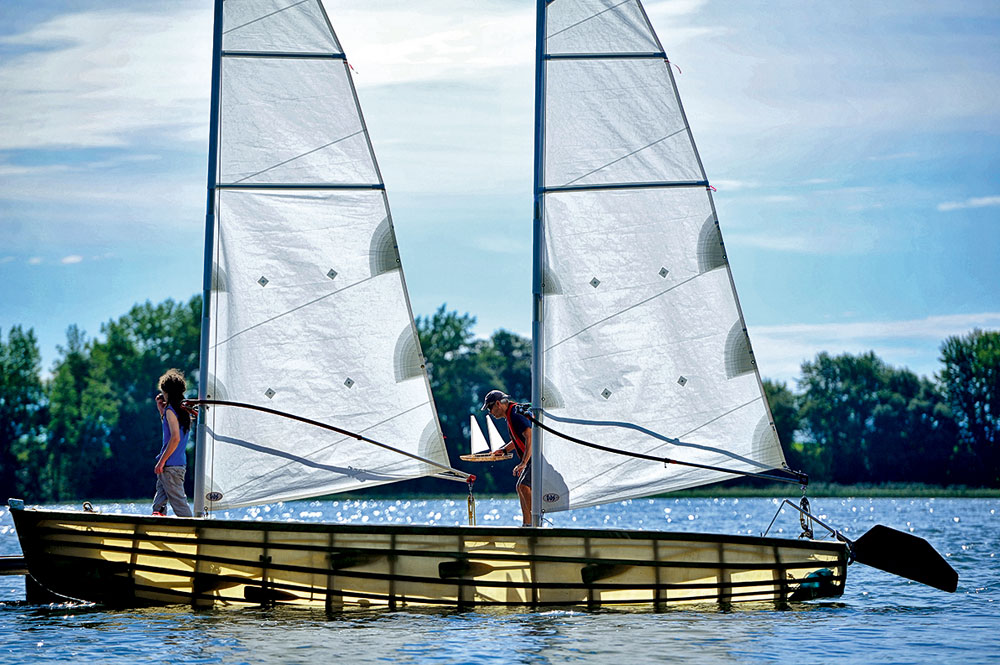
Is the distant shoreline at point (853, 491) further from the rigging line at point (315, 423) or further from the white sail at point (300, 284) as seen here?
the white sail at point (300, 284)

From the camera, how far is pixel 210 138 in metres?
15.1

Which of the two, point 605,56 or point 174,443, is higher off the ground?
point 605,56

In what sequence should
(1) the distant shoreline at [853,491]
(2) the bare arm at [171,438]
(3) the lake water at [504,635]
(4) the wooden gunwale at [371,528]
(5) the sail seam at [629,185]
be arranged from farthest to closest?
(1) the distant shoreline at [853,491] → (5) the sail seam at [629,185] → (2) the bare arm at [171,438] → (4) the wooden gunwale at [371,528] → (3) the lake water at [504,635]

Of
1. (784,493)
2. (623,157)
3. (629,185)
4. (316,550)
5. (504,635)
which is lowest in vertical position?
(784,493)

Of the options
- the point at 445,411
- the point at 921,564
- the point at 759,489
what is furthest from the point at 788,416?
the point at 921,564

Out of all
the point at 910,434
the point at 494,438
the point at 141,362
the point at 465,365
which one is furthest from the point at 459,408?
the point at 494,438

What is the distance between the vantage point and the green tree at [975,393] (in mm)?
87375

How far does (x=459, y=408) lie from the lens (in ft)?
284

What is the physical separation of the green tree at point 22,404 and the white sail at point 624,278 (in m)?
69.1

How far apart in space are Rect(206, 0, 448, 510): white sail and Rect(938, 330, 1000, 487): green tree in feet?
257

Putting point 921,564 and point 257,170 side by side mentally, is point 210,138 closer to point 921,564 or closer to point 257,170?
point 257,170

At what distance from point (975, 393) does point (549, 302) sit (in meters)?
85.0

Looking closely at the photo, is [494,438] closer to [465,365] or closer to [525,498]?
[525,498]

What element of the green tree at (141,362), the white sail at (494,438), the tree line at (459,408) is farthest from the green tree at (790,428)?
the white sail at (494,438)
